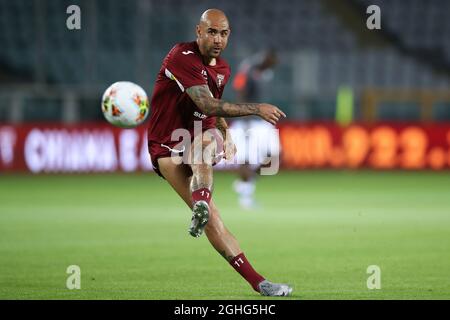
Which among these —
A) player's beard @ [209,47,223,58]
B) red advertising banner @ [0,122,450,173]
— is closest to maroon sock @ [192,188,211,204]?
player's beard @ [209,47,223,58]

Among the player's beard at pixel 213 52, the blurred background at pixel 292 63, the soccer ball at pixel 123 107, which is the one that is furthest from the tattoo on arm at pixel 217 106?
the blurred background at pixel 292 63

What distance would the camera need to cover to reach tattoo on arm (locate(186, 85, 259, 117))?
8109mm

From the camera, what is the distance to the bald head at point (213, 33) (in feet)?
27.3

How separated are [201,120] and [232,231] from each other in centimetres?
497

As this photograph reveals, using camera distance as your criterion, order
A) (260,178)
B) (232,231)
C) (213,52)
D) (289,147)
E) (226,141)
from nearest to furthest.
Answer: (213,52) → (226,141) → (232,231) → (260,178) → (289,147)

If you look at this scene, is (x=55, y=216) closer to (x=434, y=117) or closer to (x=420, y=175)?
(x=420, y=175)

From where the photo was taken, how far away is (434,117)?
27250mm

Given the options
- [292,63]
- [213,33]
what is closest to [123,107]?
[213,33]

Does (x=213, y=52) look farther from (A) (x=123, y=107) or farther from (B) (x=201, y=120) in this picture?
(A) (x=123, y=107)

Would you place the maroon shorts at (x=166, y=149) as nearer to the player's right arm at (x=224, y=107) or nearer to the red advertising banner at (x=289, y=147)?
the player's right arm at (x=224, y=107)

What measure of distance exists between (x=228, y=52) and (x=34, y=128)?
5677 millimetres

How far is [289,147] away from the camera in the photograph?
24750 millimetres

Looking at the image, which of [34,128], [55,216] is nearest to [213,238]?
[55,216]

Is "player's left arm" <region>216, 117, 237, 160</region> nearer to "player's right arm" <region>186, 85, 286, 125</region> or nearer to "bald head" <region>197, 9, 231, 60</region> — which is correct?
"player's right arm" <region>186, 85, 286, 125</region>
